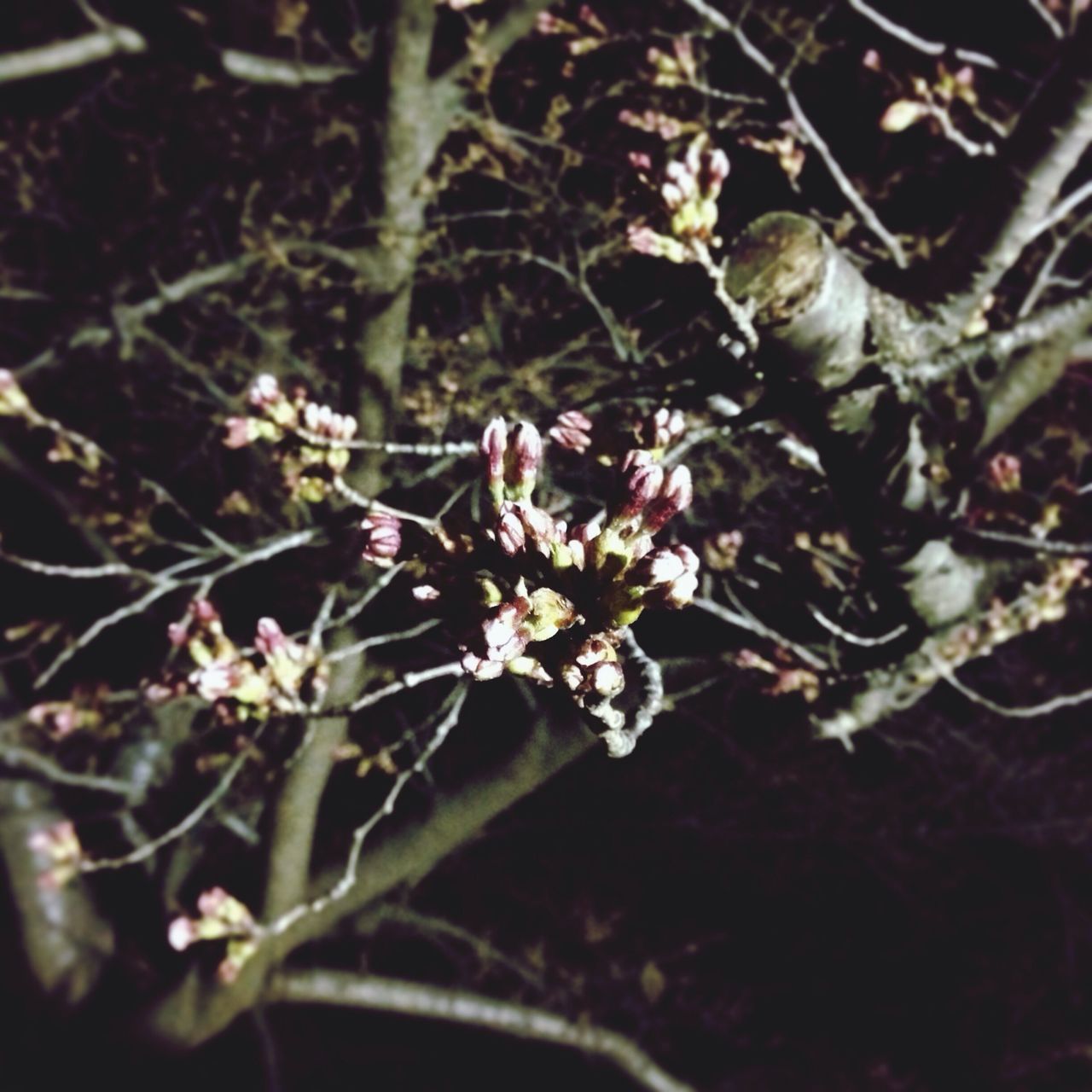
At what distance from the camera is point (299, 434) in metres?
2.25

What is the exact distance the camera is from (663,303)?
14.3ft

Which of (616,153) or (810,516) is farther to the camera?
(616,153)

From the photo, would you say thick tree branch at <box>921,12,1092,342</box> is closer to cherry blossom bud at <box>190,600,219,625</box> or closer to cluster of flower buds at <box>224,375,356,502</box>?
cluster of flower buds at <box>224,375,356,502</box>

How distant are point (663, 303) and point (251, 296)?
271 cm

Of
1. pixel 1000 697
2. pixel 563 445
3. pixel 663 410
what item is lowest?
pixel 1000 697

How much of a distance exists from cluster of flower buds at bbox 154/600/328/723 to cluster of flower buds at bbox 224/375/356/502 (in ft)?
1.33

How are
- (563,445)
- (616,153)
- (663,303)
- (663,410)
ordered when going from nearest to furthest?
(663,410)
(563,445)
(663,303)
(616,153)

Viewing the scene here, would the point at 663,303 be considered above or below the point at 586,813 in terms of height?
above

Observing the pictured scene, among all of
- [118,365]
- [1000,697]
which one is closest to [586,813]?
[1000,697]

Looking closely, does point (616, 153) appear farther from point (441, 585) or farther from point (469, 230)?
point (441, 585)

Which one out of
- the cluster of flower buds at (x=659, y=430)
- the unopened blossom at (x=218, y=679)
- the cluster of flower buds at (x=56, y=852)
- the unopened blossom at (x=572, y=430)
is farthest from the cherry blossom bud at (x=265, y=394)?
the cluster of flower buds at (x=56, y=852)

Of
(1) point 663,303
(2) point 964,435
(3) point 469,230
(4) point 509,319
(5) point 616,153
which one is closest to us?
(2) point 964,435

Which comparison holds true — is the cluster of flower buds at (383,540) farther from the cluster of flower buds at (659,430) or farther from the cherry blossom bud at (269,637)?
the cherry blossom bud at (269,637)

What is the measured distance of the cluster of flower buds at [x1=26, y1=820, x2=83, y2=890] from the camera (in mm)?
4207
